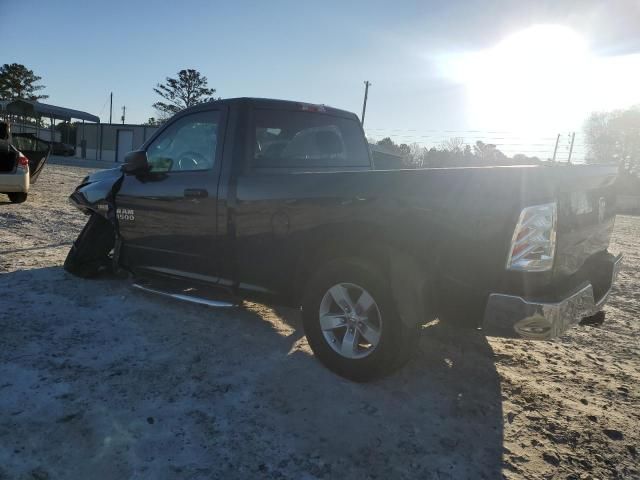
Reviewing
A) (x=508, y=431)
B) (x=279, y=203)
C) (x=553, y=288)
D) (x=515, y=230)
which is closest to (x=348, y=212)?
(x=279, y=203)

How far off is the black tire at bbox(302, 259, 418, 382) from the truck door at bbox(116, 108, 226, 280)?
1.05 metres

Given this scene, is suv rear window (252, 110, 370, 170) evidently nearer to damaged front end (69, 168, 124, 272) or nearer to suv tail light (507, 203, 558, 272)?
damaged front end (69, 168, 124, 272)

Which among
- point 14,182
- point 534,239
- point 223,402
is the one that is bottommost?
point 223,402

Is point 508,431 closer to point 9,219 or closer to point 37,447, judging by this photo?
point 37,447

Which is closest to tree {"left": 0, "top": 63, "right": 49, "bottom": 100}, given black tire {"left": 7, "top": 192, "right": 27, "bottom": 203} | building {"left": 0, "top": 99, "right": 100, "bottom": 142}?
building {"left": 0, "top": 99, "right": 100, "bottom": 142}

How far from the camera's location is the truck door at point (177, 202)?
12.4ft

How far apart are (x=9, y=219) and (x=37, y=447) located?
23.0 feet

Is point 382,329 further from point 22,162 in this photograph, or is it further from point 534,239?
point 22,162

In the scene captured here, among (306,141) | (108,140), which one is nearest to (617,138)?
(108,140)

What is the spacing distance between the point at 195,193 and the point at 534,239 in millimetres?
2557

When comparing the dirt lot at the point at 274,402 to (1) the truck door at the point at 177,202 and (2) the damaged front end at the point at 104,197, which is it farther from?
(2) the damaged front end at the point at 104,197

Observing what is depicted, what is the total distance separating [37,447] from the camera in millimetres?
2242

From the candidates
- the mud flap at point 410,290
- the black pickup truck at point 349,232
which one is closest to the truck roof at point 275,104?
the black pickup truck at point 349,232

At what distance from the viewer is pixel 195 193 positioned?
3.80 meters
